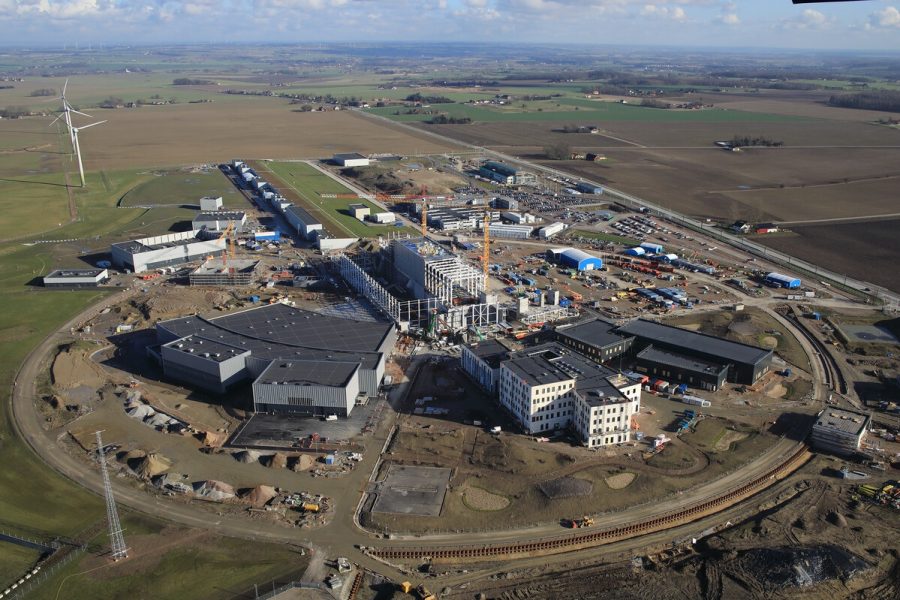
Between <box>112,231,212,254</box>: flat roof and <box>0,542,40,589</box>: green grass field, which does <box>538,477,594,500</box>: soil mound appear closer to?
<box>0,542,40,589</box>: green grass field

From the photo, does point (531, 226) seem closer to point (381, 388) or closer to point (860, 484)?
point (381, 388)

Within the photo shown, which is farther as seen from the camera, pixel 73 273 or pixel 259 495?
pixel 73 273

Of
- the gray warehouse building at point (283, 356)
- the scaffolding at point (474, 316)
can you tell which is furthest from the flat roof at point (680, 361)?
the gray warehouse building at point (283, 356)

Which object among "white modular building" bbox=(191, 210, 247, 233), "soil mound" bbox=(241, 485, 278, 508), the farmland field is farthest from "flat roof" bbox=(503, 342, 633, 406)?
"white modular building" bbox=(191, 210, 247, 233)

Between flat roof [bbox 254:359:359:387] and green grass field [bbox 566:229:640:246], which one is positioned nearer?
flat roof [bbox 254:359:359:387]

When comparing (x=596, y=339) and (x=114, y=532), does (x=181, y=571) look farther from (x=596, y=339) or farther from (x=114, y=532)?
(x=596, y=339)

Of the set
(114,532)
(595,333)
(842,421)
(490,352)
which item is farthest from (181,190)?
(842,421)
